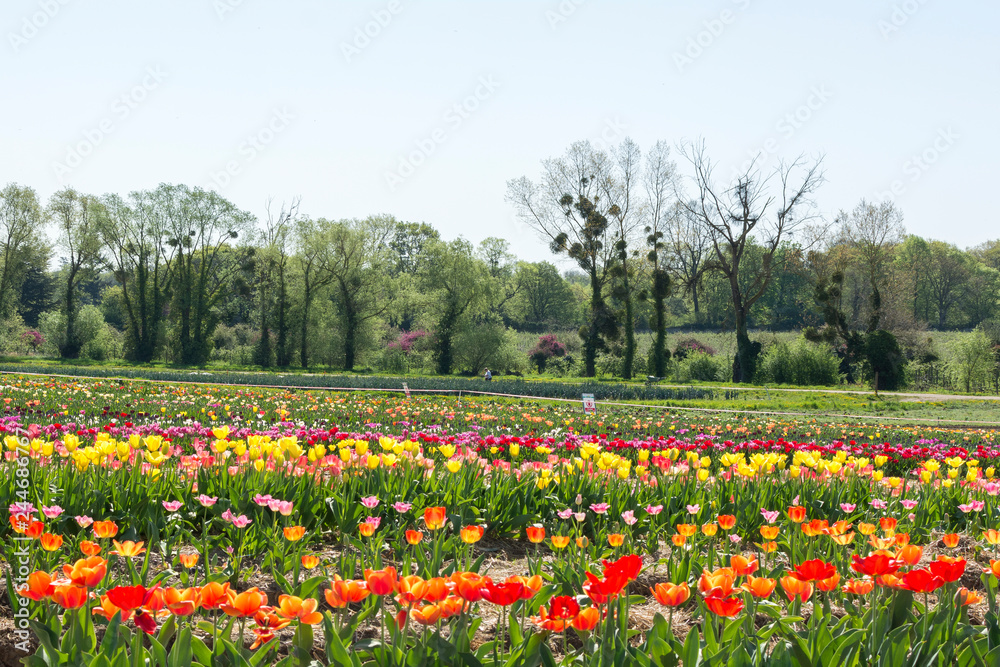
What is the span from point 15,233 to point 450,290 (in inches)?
1040

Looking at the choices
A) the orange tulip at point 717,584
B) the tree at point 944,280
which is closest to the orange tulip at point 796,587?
the orange tulip at point 717,584

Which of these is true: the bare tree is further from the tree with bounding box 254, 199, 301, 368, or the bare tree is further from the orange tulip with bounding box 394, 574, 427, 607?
the orange tulip with bounding box 394, 574, 427, 607

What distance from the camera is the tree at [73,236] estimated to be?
41719mm

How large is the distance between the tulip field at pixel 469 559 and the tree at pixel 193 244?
1586 inches

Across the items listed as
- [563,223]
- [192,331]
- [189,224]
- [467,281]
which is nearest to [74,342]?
[192,331]

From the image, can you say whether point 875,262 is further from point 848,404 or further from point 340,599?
point 340,599

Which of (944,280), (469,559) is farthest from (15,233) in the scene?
(944,280)

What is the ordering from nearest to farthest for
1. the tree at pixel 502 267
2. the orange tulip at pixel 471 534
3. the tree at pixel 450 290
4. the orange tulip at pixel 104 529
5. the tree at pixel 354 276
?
the orange tulip at pixel 104 529, the orange tulip at pixel 471 534, the tree at pixel 450 290, the tree at pixel 354 276, the tree at pixel 502 267

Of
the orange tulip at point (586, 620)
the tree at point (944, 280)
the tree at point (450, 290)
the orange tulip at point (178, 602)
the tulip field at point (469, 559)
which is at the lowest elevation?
the tulip field at point (469, 559)

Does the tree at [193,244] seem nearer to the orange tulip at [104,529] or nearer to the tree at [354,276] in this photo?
the tree at [354,276]

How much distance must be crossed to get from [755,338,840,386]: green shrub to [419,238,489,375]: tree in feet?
53.5

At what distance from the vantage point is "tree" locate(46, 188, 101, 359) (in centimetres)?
4172

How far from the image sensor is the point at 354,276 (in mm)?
41406

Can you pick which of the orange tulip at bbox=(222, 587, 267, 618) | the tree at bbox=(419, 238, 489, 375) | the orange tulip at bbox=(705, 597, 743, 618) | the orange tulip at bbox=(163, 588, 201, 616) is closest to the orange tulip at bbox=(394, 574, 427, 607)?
the orange tulip at bbox=(222, 587, 267, 618)
